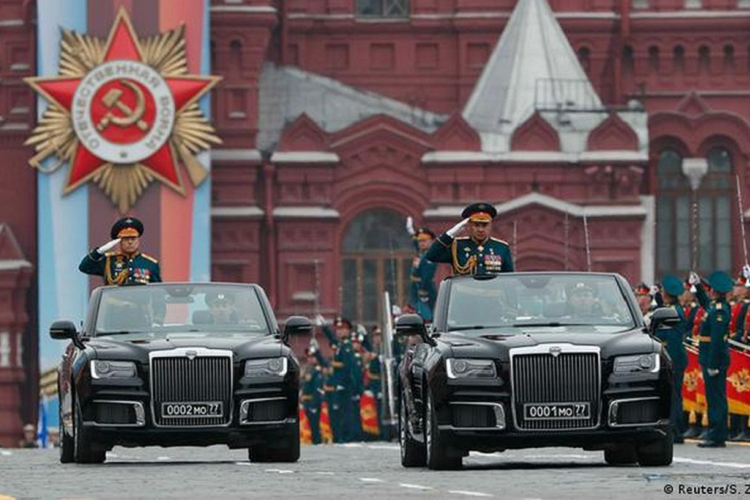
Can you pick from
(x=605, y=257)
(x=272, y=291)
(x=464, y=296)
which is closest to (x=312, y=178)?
(x=272, y=291)

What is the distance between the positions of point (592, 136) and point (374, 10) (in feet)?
22.7

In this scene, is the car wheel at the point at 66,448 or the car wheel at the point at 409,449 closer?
the car wheel at the point at 409,449

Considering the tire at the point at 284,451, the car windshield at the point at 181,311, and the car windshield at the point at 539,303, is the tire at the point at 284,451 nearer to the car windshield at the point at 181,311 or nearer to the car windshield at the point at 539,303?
the car windshield at the point at 181,311

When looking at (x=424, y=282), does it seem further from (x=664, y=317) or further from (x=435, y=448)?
(x=435, y=448)

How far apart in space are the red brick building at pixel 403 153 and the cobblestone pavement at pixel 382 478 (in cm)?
3869

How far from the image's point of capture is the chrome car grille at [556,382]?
2002cm

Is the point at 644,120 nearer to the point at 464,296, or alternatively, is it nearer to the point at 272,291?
the point at 272,291

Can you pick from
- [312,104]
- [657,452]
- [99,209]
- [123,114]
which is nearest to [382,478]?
[657,452]

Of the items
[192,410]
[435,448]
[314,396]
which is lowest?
[314,396]

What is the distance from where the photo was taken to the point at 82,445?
22203 mm

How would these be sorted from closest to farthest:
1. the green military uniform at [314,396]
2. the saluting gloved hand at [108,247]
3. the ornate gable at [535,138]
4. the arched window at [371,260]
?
the saluting gloved hand at [108,247], the green military uniform at [314,396], the ornate gable at [535,138], the arched window at [371,260]

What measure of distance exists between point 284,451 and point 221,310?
3.94 ft

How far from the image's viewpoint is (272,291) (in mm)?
63750

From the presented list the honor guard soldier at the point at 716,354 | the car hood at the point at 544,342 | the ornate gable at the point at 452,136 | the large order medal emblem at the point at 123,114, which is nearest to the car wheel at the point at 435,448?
the car hood at the point at 544,342
